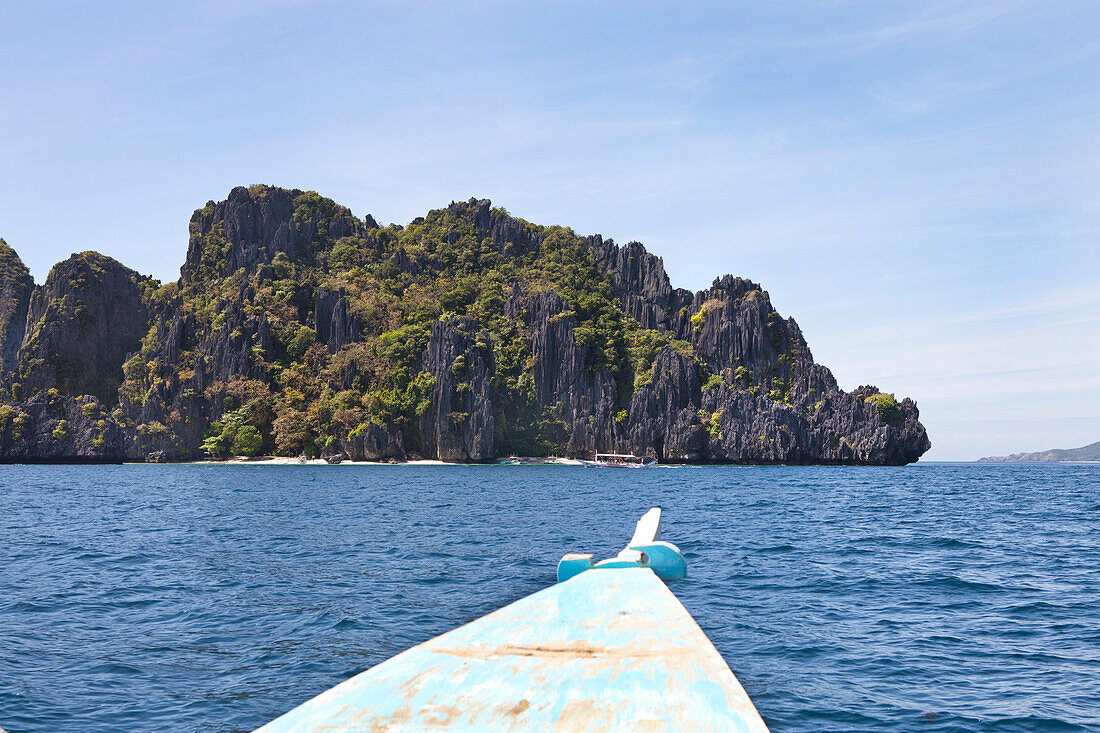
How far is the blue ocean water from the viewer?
8.19 metres

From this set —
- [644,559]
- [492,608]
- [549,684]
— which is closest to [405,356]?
[492,608]

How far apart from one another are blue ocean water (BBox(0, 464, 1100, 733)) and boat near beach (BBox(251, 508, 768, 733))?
3.84 m

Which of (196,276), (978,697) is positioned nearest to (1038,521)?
(978,697)

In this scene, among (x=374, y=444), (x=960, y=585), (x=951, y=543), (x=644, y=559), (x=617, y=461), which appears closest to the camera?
(x=644, y=559)

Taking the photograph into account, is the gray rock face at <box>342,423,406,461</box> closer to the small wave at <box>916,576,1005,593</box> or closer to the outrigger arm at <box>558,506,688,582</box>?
the outrigger arm at <box>558,506,688,582</box>

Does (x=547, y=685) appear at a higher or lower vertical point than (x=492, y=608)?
higher

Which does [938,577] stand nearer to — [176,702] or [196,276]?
[176,702]

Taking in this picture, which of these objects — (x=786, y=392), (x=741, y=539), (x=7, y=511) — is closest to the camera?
(x=741, y=539)

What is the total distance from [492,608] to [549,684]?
8.97 metres

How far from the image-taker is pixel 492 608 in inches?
485

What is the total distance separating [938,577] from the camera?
15734 millimetres

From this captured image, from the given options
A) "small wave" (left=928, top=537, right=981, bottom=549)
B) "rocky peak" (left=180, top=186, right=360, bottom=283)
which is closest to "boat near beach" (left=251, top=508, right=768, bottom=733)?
"small wave" (left=928, top=537, right=981, bottom=549)

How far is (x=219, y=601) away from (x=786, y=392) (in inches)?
4875

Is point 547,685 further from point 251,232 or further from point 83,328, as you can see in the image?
point 83,328
